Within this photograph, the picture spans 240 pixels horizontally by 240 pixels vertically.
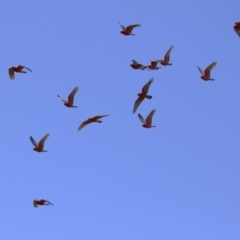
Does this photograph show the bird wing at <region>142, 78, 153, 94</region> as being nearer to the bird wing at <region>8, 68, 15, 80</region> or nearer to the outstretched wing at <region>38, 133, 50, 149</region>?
the outstretched wing at <region>38, 133, 50, 149</region>

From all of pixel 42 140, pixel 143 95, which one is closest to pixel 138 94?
pixel 143 95

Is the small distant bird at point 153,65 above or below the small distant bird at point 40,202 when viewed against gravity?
above

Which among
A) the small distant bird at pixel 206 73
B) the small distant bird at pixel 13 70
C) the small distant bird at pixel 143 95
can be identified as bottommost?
the small distant bird at pixel 143 95

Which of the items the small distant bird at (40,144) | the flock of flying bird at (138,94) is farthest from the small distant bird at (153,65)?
the small distant bird at (40,144)

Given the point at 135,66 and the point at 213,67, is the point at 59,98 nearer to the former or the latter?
the point at 135,66

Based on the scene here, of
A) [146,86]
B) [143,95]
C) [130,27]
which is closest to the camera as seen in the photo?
[130,27]

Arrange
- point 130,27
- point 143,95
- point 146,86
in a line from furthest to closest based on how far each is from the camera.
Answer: point 143,95 → point 146,86 → point 130,27

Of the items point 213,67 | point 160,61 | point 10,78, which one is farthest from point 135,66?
point 10,78

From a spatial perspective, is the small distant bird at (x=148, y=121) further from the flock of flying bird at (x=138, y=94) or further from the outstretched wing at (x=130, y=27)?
the outstretched wing at (x=130, y=27)

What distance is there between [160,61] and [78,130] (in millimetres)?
4931

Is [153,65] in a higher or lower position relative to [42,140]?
higher

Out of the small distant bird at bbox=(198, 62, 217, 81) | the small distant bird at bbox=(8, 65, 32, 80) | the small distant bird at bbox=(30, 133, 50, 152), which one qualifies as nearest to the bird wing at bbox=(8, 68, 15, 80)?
the small distant bird at bbox=(8, 65, 32, 80)

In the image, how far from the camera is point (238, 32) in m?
37.7

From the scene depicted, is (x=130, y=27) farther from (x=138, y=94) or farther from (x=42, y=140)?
(x=42, y=140)
